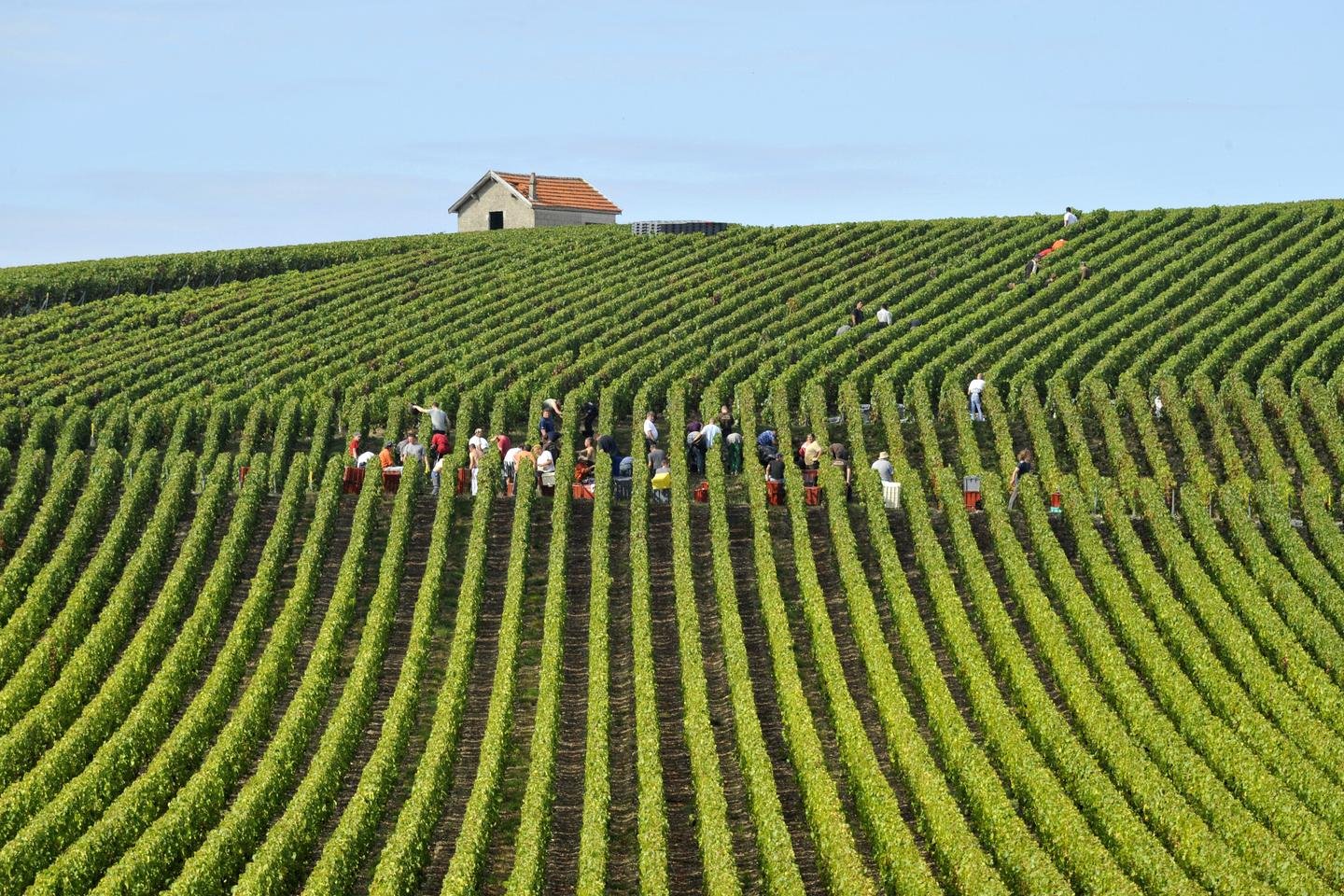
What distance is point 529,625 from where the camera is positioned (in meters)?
25.1

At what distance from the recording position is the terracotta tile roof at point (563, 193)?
213 feet

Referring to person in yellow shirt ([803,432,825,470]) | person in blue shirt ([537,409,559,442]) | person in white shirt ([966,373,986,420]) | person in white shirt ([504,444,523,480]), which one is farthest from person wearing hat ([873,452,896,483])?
person in white shirt ([504,444,523,480])

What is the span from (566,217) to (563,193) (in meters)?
1.60

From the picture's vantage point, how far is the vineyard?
1795 cm

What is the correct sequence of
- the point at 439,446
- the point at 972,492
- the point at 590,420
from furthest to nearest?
the point at 590,420, the point at 439,446, the point at 972,492

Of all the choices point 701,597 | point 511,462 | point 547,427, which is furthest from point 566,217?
point 701,597

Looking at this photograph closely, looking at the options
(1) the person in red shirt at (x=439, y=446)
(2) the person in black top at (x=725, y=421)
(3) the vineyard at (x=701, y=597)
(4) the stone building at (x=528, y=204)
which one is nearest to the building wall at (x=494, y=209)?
(4) the stone building at (x=528, y=204)

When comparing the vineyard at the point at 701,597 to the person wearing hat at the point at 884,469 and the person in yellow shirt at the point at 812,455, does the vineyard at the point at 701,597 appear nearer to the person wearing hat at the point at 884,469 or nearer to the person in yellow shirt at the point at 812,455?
the person in yellow shirt at the point at 812,455

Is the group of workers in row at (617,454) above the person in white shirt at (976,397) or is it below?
below

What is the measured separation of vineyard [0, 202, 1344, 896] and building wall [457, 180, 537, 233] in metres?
19.2

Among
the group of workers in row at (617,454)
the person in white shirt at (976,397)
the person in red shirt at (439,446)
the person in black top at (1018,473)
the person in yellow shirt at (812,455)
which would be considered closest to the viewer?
the person in black top at (1018,473)

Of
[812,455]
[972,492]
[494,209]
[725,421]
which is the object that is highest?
[494,209]

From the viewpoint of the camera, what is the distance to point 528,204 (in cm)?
6425

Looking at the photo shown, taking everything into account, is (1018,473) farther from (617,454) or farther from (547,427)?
(547,427)
